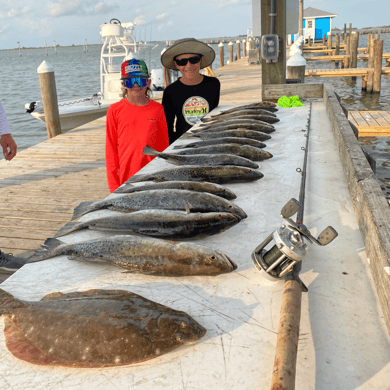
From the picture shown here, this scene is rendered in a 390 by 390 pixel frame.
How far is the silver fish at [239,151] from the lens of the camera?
149 inches

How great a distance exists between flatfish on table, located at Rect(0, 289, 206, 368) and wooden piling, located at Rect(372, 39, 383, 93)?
19547 millimetres

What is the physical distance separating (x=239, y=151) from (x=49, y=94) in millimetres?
8564

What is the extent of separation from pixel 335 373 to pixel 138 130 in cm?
336

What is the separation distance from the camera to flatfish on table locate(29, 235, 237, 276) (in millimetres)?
1944

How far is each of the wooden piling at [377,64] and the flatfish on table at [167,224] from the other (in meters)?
18.7

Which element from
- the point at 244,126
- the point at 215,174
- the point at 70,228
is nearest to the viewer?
the point at 70,228

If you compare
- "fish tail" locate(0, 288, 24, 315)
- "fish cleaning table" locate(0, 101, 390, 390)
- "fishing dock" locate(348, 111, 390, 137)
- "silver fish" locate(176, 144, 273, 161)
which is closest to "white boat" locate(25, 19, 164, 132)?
"fishing dock" locate(348, 111, 390, 137)

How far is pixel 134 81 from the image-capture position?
13.1 ft

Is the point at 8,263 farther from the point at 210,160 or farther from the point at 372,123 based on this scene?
the point at 372,123

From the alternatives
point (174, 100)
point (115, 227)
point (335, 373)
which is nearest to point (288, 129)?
point (174, 100)

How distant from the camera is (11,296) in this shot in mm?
1756

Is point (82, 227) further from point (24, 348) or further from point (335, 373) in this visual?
point (335, 373)

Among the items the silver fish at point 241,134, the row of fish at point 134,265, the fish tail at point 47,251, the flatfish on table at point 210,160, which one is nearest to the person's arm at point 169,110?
the silver fish at point 241,134

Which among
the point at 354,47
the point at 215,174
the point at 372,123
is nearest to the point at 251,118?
the point at 215,174
